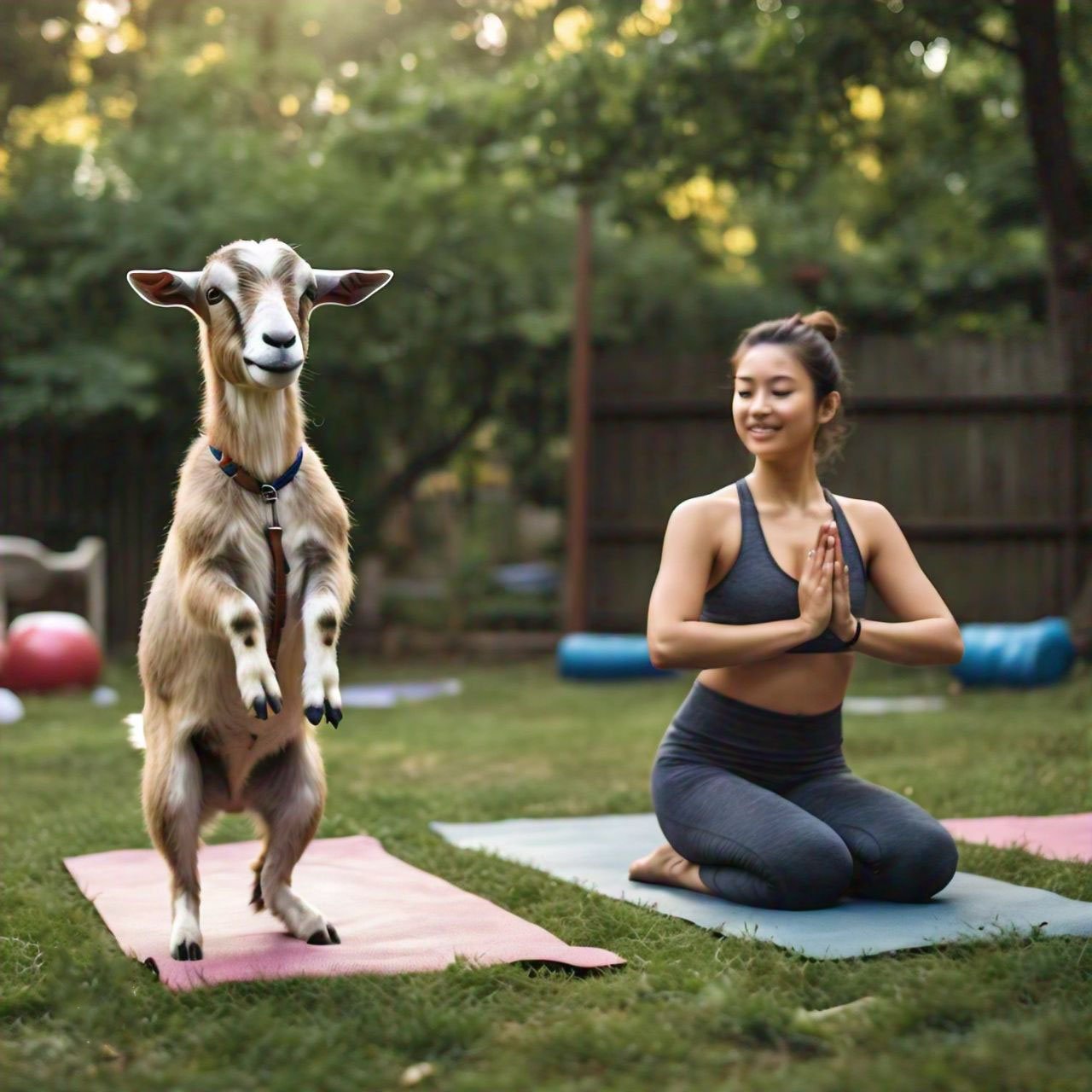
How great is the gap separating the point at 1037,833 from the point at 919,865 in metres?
1.15

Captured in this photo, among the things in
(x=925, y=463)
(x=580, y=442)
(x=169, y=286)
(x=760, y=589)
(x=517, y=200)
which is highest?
(x=517, y=200)

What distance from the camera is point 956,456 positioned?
1080 centimetres

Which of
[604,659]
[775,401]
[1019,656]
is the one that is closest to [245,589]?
[775,401]

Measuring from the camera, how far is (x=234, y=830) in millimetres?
5328

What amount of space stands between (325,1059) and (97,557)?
907 cm

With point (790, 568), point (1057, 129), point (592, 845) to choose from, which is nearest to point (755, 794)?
point (790, 568)

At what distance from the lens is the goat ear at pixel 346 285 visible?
353 cm

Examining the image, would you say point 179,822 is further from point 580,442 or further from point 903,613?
point 580,442

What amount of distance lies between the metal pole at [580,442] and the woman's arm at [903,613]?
6.96 metres

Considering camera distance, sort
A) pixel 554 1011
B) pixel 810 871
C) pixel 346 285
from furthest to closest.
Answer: pixel 810 871
pixel 346 285
pixel 554 1011

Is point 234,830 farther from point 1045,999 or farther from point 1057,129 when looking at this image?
point 1057,129

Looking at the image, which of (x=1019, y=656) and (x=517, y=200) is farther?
(x=517, y=200)

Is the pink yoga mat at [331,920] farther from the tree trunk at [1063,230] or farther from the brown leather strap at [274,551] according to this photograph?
the tree trunk at [1063,230]

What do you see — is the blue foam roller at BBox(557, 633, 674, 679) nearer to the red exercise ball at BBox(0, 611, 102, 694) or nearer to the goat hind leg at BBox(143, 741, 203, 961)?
the red exercise ball at BBox(0, 611, 102, 694)
